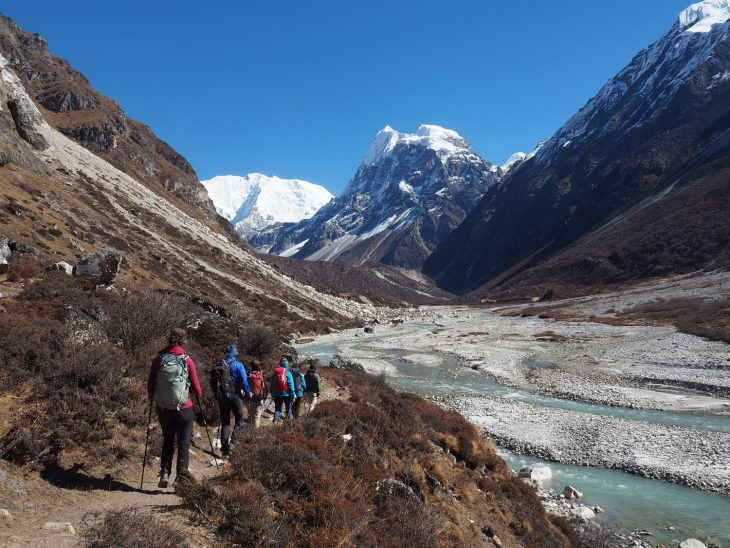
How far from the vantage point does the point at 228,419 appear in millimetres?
9109

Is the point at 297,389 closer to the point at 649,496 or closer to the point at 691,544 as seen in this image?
the point at 691,544

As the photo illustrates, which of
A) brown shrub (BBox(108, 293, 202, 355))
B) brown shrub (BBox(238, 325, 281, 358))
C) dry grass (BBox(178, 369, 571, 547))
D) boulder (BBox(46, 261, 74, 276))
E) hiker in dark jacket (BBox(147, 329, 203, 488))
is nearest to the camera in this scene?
dry grass (BBox(178, 369, 571, 547))

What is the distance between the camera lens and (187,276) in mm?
50594

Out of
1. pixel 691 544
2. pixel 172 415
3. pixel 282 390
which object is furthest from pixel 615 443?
pixel 172 415

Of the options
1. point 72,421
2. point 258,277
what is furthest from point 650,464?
point 258,277

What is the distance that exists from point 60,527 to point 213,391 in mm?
4045

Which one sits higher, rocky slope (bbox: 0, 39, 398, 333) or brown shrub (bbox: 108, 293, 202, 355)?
rocky slope (bbox: 0, 39, 398, 333)

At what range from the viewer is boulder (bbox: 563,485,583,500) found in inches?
548

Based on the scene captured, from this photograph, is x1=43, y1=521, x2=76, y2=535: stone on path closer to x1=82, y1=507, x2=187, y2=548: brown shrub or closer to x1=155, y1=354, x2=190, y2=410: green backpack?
x1=82, y1=507, x2=187, y2=548: brown shrub

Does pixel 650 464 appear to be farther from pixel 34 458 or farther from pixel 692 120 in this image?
pixel 692 120

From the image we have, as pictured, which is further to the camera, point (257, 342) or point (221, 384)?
point (257, 342)

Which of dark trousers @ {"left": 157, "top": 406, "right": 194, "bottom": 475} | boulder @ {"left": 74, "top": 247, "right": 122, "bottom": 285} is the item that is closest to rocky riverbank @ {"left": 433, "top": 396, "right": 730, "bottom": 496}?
dark trousers @ {"left": 157, "top": 406, "right": 194, "bottom": 475}

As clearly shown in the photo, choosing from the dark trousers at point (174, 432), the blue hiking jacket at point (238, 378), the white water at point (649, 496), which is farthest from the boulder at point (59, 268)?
the white water at point (649, 496)

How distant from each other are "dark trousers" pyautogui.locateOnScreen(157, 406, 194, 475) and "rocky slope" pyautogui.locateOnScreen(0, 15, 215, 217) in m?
87.6
